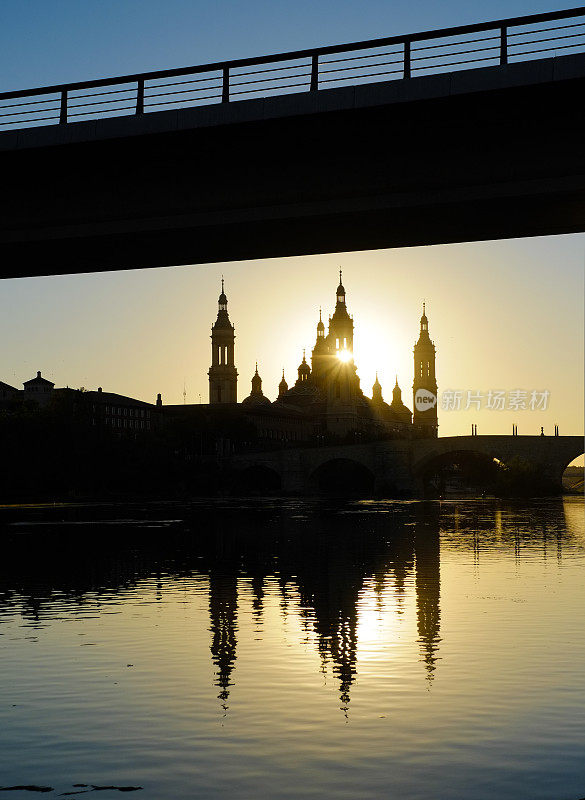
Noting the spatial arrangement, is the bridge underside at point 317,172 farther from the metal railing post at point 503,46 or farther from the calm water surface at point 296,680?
the calm water surface at point 296,680

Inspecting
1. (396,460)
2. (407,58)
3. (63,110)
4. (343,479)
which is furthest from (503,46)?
(343,479)

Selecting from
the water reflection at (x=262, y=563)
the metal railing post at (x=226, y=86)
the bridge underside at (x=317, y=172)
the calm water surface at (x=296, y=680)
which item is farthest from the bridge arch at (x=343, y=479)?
the metal railing post at (x=226, y=86)

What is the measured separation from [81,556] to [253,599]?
16506 millimetres

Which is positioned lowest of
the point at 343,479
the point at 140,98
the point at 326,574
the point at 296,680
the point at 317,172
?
the point at 296,680

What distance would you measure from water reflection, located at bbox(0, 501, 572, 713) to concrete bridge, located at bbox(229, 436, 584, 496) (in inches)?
2492

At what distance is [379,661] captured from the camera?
1816cm

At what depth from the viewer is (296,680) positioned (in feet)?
54.6

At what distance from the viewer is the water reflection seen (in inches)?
861

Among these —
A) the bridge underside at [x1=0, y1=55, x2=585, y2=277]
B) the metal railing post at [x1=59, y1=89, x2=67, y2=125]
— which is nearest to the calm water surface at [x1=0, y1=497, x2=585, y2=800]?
the bridge underside at [x1=0, y1=55, x2=585, y2=277]

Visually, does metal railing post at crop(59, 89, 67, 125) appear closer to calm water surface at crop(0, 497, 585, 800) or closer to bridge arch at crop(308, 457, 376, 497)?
calm water surface at crop(0, 497, 585, 800)

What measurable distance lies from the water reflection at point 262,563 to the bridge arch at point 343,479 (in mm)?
98243

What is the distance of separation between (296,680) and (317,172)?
12.3 metres

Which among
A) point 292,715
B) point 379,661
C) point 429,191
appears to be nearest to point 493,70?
point 429,191

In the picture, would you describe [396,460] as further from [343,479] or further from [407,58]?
[407,58]
